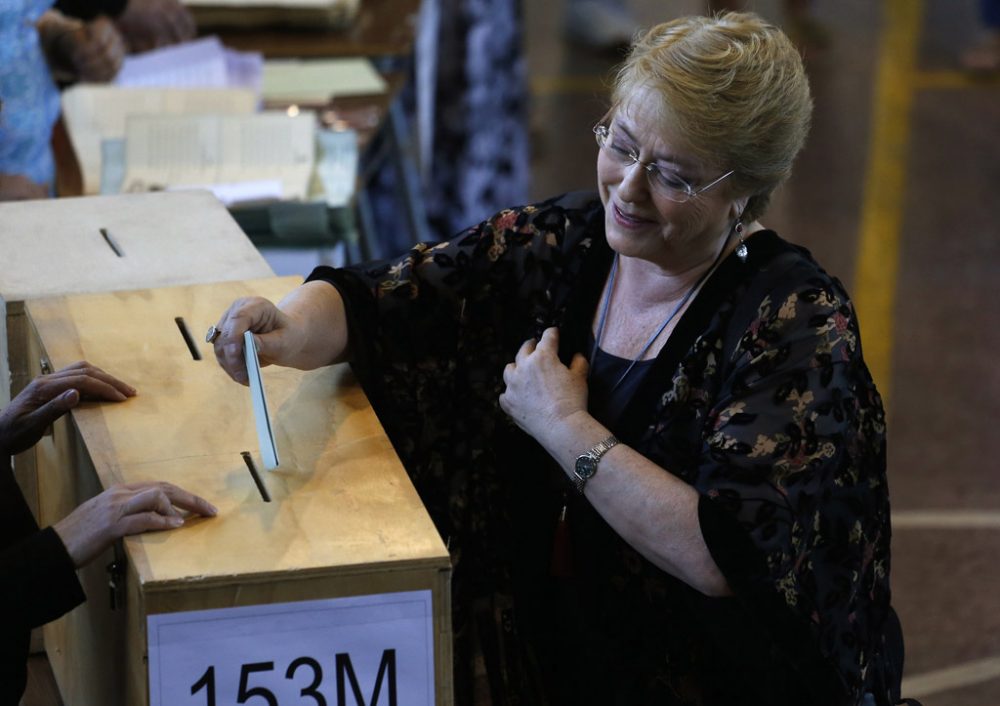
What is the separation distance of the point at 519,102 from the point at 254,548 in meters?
3.61

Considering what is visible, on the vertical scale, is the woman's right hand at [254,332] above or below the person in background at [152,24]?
above

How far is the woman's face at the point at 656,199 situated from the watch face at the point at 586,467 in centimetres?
30

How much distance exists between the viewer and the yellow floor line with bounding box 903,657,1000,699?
3084 millimetres

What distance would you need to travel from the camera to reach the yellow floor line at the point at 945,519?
12.1 feet

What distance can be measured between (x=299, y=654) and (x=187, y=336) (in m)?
0.59

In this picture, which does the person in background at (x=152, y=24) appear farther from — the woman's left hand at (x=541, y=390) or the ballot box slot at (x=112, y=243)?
the woman's left hand at (x=541, y=390)

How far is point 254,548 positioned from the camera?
142 centimetres

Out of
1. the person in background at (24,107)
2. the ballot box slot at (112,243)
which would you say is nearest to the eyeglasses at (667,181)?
the ballot box slot at (112,243)

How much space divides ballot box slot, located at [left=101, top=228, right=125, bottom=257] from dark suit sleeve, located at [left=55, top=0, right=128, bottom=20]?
153cm

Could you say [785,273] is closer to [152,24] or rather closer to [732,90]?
[732,90]

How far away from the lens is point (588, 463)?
175 centimetres

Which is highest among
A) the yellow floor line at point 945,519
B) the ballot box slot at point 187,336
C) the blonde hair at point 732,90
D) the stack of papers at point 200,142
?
the blonde hair at point 732,90

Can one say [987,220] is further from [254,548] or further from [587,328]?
[254,548]

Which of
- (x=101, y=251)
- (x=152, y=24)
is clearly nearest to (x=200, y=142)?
(x=152, y=24)
